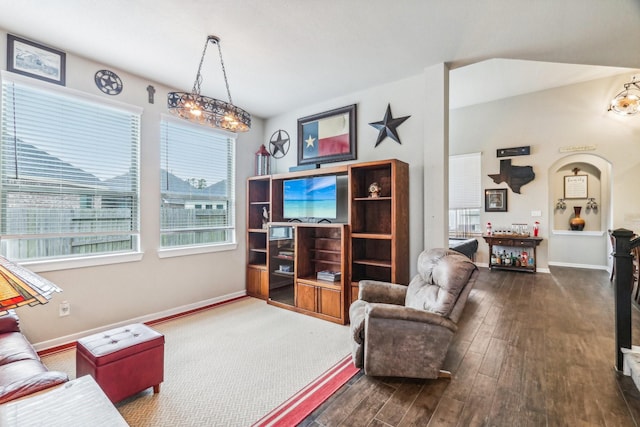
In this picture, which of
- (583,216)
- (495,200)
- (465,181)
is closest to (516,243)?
(495,200)

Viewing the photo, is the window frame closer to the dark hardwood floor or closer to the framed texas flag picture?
the framed texas flag picture

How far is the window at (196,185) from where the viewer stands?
379 centimetres

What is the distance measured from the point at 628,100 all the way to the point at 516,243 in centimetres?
312

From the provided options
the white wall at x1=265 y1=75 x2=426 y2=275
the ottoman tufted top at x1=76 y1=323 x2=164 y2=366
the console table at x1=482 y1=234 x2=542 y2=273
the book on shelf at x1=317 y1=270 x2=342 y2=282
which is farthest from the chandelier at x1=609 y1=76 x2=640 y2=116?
the ottoman tufted top at x1=76 y1=323 x2=164 y2=366

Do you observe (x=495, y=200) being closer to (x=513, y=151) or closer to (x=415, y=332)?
(x=513, y=151)

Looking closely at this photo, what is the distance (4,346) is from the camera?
1.92 metres

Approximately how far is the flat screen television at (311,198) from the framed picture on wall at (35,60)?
277 centimetres

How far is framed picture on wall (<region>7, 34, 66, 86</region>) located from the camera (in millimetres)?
2670

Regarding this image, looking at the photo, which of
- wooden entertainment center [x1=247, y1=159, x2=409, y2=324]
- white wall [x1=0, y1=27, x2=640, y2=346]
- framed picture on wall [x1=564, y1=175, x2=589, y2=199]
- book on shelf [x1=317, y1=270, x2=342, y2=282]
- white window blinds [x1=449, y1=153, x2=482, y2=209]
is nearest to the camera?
white wall [x1=0, y1=27, x2=640, y2=346]

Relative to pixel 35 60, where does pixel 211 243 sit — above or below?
below

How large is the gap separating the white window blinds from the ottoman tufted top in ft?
22.8

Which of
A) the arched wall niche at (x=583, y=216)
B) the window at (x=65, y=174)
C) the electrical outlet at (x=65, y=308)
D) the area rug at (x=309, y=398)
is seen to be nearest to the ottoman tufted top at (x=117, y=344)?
the area rug at (x=309, y=398)

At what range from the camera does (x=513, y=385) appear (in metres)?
2.18

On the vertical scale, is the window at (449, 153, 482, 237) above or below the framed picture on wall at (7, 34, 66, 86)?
below
